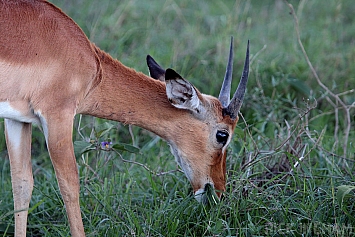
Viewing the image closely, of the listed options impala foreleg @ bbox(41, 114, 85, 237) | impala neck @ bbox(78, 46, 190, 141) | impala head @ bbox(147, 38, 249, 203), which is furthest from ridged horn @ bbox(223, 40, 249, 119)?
impala foreleg @ bbox(41, 114, 85, 237)

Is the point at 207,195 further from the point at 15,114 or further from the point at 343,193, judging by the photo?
the point at 15,114

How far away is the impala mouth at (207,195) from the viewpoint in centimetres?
402

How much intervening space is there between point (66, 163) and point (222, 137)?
1023 mm

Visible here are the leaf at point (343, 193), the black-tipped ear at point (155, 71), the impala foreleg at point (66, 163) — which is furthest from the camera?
the black-tipped ear at point (155, 71)

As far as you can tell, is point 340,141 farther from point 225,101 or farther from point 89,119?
point 89,119

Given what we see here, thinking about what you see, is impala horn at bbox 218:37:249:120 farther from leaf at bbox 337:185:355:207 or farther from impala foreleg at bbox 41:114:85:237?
impala foreleg at bbox 41:114:85:237

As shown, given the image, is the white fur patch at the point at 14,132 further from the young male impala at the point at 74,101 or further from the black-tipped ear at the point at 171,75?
the black-tipped ear at the point at 171,75

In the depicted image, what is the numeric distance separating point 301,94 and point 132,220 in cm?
271

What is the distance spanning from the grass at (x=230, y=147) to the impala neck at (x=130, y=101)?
22 cm

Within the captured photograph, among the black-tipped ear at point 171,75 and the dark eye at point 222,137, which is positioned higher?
the black-tipped ear at point 171,75

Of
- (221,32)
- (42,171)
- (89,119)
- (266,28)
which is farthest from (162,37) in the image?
(42,171)

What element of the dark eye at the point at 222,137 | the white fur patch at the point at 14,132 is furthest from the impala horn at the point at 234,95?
the white fur patch at the point at 14,132

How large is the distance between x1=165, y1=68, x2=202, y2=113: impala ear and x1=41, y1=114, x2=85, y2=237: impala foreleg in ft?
2.14

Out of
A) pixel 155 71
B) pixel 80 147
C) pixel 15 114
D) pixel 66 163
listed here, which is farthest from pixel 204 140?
pixel 15 114
